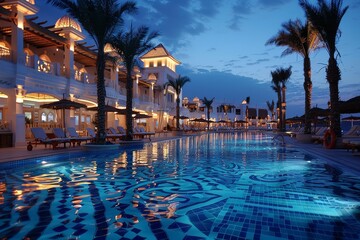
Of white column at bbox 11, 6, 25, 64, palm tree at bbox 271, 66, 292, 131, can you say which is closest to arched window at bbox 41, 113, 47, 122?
white column at bbox 11, 6, 25, 64

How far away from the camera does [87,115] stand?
1142 inches

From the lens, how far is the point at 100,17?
46.6 feet

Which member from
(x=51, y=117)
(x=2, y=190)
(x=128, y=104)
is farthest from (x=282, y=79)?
(x=2, y=190)

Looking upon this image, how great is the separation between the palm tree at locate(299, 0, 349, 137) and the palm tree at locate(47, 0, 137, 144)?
9.09 m

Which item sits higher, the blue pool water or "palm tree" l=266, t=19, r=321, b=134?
"palm tree" l=266, t=19, r=321, b=134

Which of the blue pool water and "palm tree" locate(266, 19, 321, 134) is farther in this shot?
"palm tree" locate(266, 19, 321, 134)

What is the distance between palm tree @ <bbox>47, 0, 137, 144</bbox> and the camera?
14164mm

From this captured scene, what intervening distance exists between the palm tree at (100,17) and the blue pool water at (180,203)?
718 centimetres

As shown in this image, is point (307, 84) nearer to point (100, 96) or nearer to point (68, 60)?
point (100, 96)

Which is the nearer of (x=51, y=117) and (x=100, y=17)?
(x=100, y=17)

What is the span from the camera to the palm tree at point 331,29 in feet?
42.3

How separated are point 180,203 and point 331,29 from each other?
40.3ft

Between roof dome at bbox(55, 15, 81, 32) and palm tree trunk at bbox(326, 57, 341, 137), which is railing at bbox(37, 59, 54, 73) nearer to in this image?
roof dome at bbox(55, 15, 81, 32)

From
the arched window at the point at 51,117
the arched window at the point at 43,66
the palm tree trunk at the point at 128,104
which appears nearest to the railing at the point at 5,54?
the arched window at the point at 43,66
